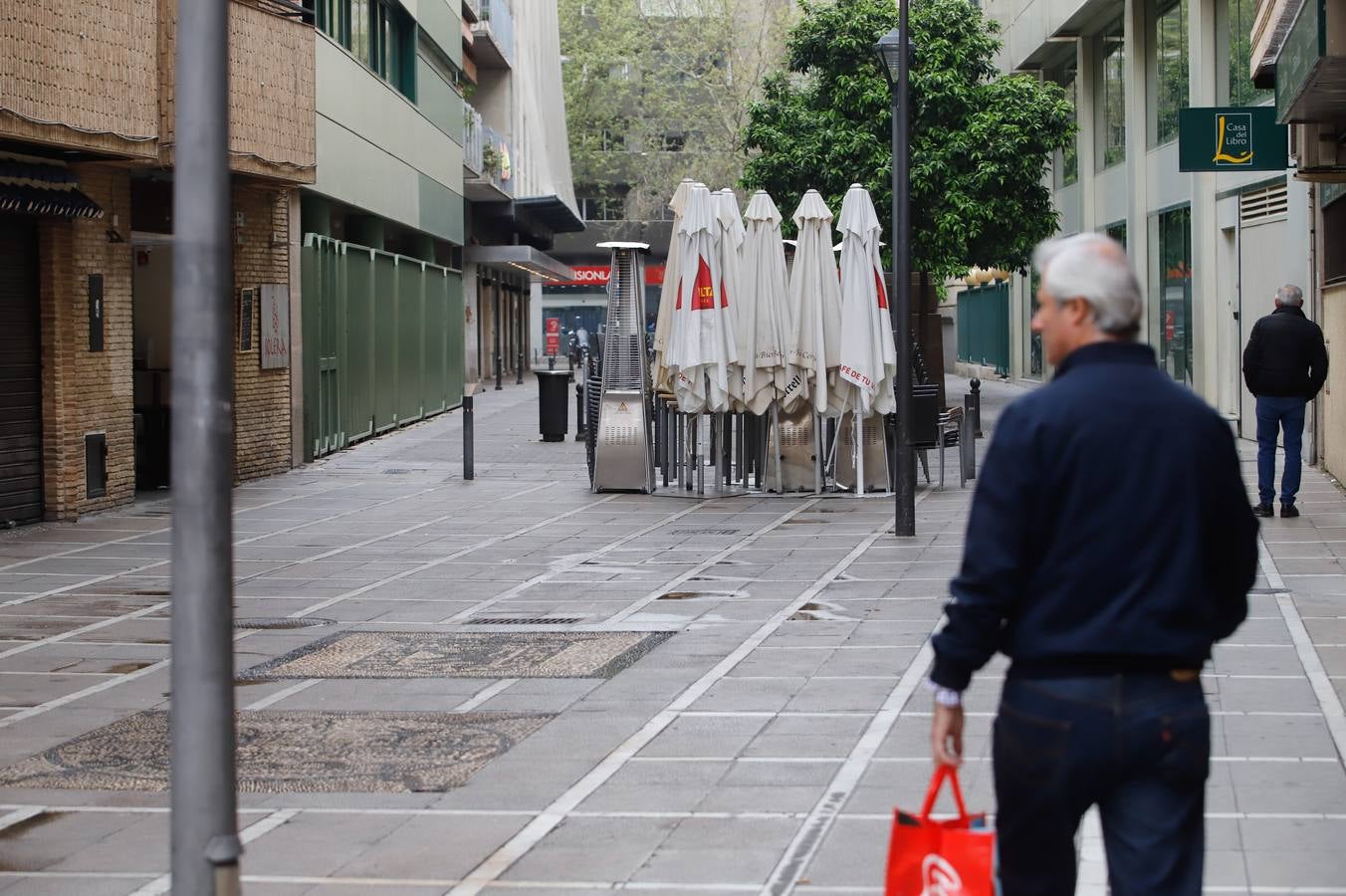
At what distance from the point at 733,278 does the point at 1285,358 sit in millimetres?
5273

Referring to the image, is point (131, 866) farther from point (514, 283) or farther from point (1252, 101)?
point (514, 283)

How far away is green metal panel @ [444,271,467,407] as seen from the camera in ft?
118

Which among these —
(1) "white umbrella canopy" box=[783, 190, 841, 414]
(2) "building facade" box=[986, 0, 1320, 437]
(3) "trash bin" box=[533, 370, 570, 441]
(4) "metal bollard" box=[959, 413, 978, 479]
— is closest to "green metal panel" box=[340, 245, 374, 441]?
(3) "trash bin" box=[533, 370, 570, 441]

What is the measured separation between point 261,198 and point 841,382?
767 centimetres

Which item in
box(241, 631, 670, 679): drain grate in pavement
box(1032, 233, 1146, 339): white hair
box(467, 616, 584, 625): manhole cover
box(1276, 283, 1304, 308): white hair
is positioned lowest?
box(241, 631, 670, 679): drain grate in pavement

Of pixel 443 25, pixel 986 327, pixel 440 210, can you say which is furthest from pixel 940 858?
pixel 986 327

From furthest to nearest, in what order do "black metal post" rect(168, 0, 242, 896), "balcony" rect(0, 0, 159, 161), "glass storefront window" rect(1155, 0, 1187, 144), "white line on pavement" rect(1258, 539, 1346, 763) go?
"glass storefront window" rect(1155, 0, 1187, 144) < "balcony" rect(0, 0, 159, 161) < "white line on pavement" rect(1258, 539, 1346, 763) < "black metal post" rect(168, 0, 242, 896)

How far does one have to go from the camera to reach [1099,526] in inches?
135

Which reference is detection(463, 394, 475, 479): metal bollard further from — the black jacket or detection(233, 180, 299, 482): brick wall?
the black jacket

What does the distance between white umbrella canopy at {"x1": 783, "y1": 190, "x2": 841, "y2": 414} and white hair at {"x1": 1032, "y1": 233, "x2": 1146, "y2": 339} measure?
1365 centimetres

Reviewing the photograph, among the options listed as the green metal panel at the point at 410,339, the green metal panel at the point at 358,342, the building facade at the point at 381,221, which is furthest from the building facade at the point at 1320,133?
the green metal panel at the point at 410,339

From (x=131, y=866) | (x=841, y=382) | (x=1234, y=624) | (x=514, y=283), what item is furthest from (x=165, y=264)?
(x=514, y=283)

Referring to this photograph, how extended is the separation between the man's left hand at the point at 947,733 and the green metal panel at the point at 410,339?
88.9ft

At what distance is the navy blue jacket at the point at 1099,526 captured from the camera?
3.41 m
